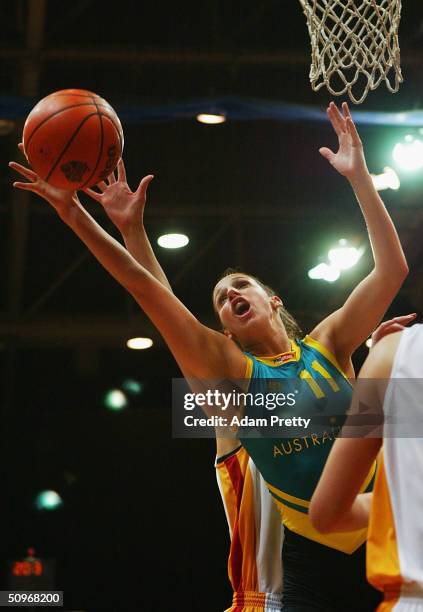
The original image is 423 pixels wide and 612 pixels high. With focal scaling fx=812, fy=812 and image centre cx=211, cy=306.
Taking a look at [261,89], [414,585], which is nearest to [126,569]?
[261,89]

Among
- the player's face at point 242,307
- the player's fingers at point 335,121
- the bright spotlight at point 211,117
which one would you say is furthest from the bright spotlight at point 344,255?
the player's fingers at point 335,121

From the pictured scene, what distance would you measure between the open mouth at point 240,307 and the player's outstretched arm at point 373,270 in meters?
0.32

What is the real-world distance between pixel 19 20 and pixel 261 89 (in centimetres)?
237

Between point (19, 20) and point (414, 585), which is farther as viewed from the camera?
point (19, 20)

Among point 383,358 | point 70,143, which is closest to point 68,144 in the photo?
point 70,143

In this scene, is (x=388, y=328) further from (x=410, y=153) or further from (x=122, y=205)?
(x=410, y=153)

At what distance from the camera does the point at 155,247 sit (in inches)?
367

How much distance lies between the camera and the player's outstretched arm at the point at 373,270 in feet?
9.81

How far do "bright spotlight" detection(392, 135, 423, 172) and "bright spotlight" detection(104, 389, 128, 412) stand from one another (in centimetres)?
544

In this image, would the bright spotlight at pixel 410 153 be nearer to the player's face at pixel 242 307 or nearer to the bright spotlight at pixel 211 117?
the bright spotlight at pixel 211 117

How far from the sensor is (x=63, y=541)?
10664mm

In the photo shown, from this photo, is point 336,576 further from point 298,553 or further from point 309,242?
point 309,242

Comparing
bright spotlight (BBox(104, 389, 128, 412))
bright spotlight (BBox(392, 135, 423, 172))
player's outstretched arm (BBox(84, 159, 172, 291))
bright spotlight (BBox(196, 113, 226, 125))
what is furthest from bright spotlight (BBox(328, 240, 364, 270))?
player's outstretched arm (BBox(84, 159, 172, 291))

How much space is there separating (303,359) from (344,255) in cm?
587
